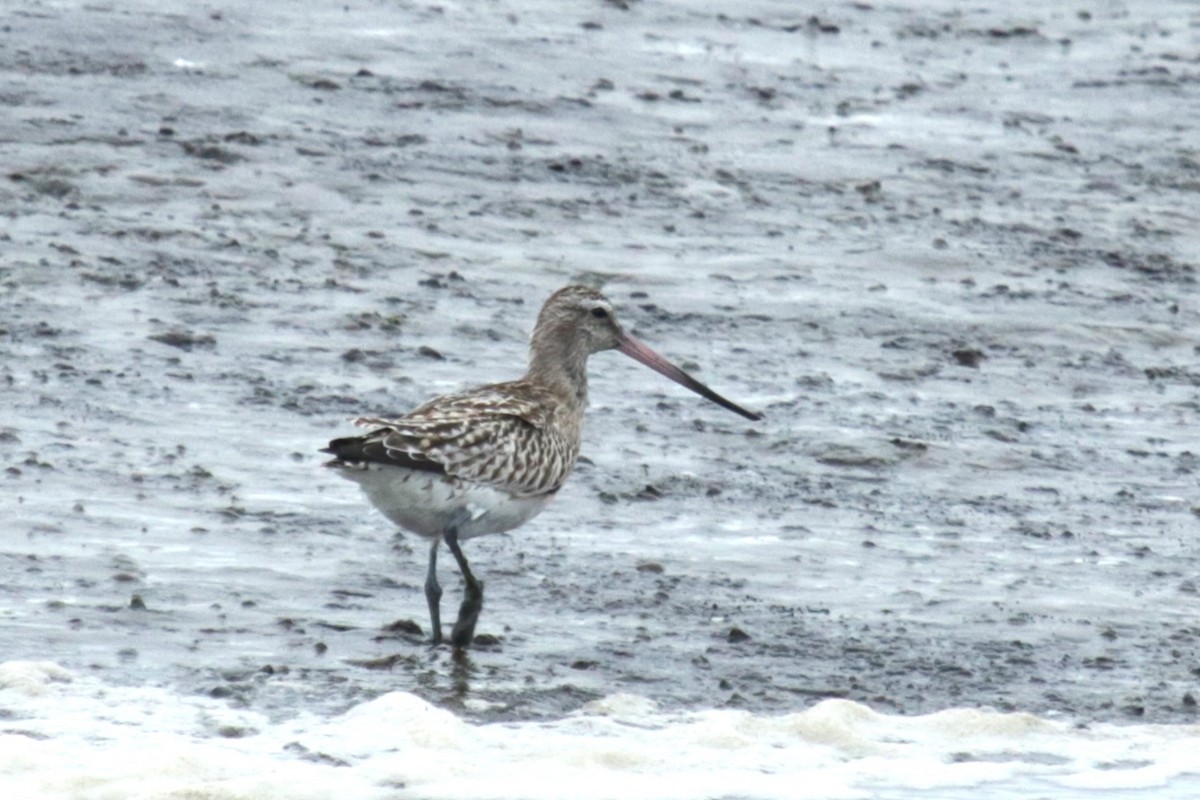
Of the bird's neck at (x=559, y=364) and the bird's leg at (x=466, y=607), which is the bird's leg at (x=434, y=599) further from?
the bird's neck at (x=559, y=364)

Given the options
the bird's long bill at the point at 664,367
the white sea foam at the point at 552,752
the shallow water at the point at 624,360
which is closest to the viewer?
the white sea foam at the point at 552,752

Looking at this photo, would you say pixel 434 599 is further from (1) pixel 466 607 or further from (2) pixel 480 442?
(2) pixel 480 442

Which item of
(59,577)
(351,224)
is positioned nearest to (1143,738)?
(59,577)

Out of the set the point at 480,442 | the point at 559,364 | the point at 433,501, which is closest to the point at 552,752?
the point at 433,501

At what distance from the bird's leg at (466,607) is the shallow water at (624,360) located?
121 mm

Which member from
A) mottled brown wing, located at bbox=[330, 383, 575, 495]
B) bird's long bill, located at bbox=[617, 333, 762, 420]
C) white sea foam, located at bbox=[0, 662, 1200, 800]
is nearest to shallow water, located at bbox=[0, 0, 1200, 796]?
white sea foam, located at bbox=[0, 662, 1200, 800]

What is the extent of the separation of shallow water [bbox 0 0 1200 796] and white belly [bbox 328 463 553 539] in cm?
40

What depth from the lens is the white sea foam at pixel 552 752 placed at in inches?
300

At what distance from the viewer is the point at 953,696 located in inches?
352

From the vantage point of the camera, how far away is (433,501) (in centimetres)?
887

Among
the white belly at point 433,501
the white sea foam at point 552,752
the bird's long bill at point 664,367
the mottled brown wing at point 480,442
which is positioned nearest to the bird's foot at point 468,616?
the white belly at point 433,501

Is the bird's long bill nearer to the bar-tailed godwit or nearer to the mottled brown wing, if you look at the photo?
the bar-tailed godwit

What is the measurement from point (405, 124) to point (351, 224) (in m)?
2.10

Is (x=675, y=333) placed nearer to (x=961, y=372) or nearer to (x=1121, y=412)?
(x=961, y=372)
